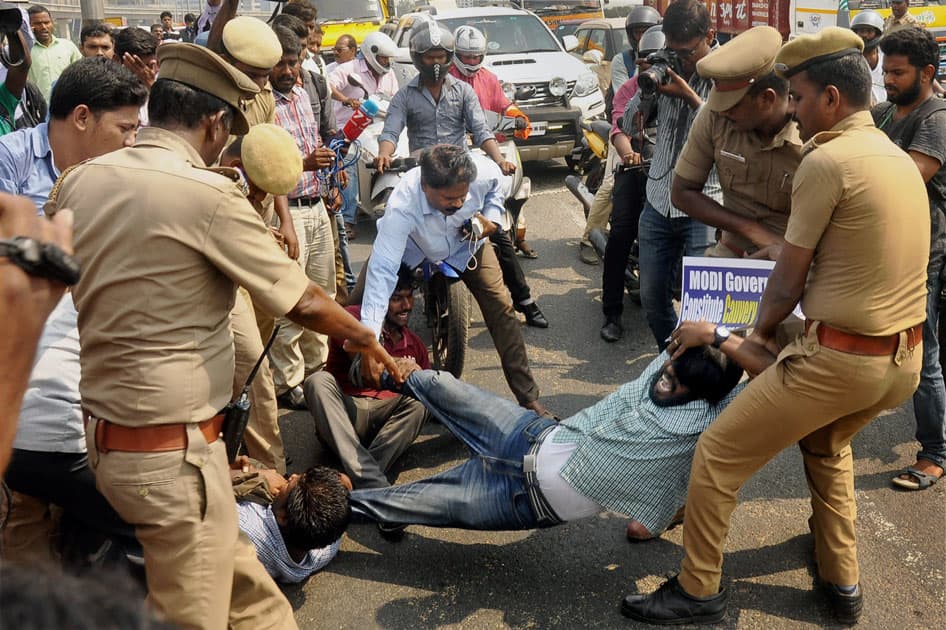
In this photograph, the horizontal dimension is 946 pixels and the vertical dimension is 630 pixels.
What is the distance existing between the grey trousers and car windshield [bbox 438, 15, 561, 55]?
7.60 meters

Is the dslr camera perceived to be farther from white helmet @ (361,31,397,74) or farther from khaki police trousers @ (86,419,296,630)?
white helmet @ (361,31,397,74)

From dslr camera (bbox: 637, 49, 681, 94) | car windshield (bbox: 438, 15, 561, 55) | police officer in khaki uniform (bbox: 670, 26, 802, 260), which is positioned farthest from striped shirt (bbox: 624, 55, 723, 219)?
car windshield (bbox: 438, 15, 561, 55)

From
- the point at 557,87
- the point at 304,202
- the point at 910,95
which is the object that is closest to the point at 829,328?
the point at 910,95

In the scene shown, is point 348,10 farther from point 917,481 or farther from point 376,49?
point 917,481

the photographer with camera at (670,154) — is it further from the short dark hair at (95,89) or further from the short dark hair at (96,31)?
the short dark hair at (96,31)

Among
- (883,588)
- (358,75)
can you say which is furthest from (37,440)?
(358,75)

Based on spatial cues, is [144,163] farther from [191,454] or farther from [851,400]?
[851,400]

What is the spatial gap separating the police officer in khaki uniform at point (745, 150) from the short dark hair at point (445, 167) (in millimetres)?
1008

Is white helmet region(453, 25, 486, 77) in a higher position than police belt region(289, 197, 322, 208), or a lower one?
higher

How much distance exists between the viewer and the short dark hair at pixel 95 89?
3.16 metres

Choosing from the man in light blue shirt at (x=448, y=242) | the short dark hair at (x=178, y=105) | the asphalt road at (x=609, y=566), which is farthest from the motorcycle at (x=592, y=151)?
the short dark hair at (x=178, y=105)

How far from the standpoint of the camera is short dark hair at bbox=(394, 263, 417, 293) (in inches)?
182

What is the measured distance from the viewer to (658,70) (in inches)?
183

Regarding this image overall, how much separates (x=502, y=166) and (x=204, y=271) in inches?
164
